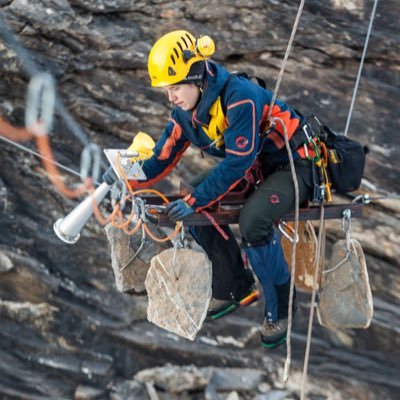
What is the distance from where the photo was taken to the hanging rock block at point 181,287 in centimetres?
504

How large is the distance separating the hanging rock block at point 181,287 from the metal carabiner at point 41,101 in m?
4.83

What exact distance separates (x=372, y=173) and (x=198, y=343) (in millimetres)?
3386

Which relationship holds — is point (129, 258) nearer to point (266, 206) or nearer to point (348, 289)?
point (266, 206)

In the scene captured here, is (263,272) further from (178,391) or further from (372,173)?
(178,391)

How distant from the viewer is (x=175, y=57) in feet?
15.4

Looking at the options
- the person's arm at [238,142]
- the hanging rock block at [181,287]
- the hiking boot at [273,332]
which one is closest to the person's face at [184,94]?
the person's arm at [238,142]

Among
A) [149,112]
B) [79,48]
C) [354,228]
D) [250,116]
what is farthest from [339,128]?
[250,116]

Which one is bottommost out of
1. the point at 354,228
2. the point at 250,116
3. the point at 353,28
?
the point at 354,228

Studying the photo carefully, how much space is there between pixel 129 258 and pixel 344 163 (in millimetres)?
1625

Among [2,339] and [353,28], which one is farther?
[2,339]

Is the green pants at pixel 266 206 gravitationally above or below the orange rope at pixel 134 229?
above

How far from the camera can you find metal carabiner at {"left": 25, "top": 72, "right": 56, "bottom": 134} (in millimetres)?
9320

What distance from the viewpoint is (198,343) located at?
414 inches

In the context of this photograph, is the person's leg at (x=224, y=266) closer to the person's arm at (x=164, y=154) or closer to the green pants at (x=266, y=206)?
the person's arm at (x=164, y=154)
